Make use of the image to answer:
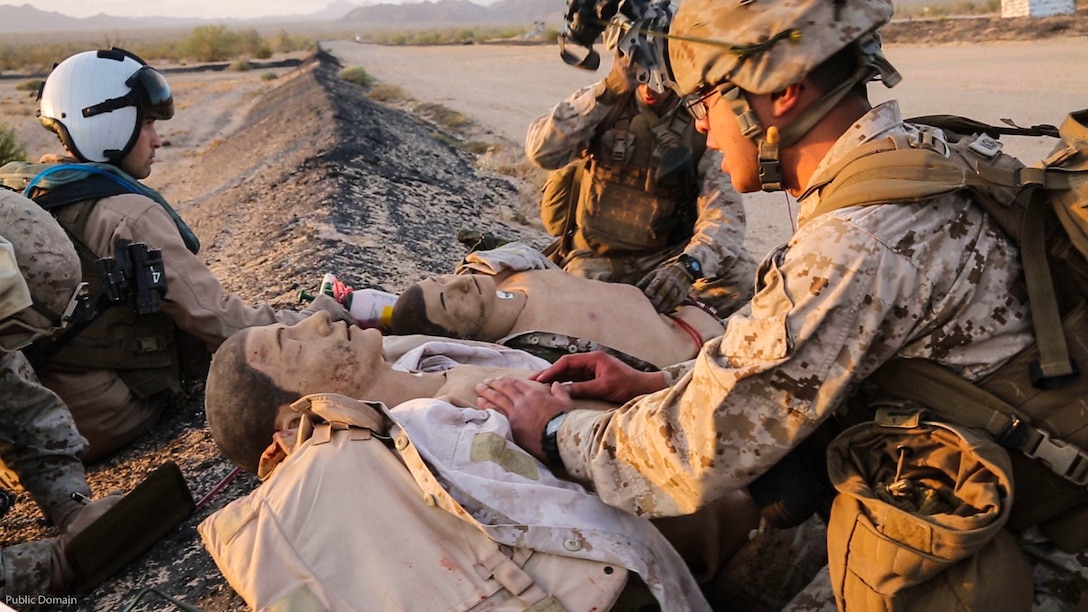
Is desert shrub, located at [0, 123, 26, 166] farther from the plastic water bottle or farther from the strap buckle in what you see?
the strap buckle

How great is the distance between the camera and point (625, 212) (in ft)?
16.4

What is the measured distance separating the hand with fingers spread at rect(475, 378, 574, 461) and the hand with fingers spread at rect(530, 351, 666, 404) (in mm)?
114

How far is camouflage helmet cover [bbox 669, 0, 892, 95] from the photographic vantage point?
2.05m

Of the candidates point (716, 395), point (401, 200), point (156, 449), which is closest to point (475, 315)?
point (156, 449)

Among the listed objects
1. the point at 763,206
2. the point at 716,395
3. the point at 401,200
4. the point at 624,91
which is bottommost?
the point at 763,206

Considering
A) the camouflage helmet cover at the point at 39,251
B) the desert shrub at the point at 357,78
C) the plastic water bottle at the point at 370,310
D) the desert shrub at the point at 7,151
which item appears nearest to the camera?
the camouflage helmet cover at the point at 39,251

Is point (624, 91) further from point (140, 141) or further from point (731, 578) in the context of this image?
point (731, 578)

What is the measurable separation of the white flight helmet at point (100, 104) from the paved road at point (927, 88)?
3.34 meters

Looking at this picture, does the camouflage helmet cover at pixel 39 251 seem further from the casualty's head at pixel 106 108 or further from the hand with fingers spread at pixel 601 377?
the hand with fingers spread at pixel 601 377

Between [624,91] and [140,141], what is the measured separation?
7.93 ft

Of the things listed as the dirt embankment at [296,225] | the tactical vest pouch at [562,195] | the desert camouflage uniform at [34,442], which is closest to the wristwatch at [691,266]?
the tactical vest pouch at [562,195]

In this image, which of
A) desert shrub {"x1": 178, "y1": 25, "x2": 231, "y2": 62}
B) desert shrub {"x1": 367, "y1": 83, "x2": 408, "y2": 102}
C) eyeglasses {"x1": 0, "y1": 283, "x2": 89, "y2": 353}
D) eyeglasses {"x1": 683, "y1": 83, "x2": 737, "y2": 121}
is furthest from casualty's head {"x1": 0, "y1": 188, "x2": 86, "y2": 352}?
desert shrub {"x1": 178, "y1": 25, "x2": 231, "y2": 62}

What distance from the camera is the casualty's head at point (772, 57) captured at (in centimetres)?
205

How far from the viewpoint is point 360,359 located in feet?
10.1
